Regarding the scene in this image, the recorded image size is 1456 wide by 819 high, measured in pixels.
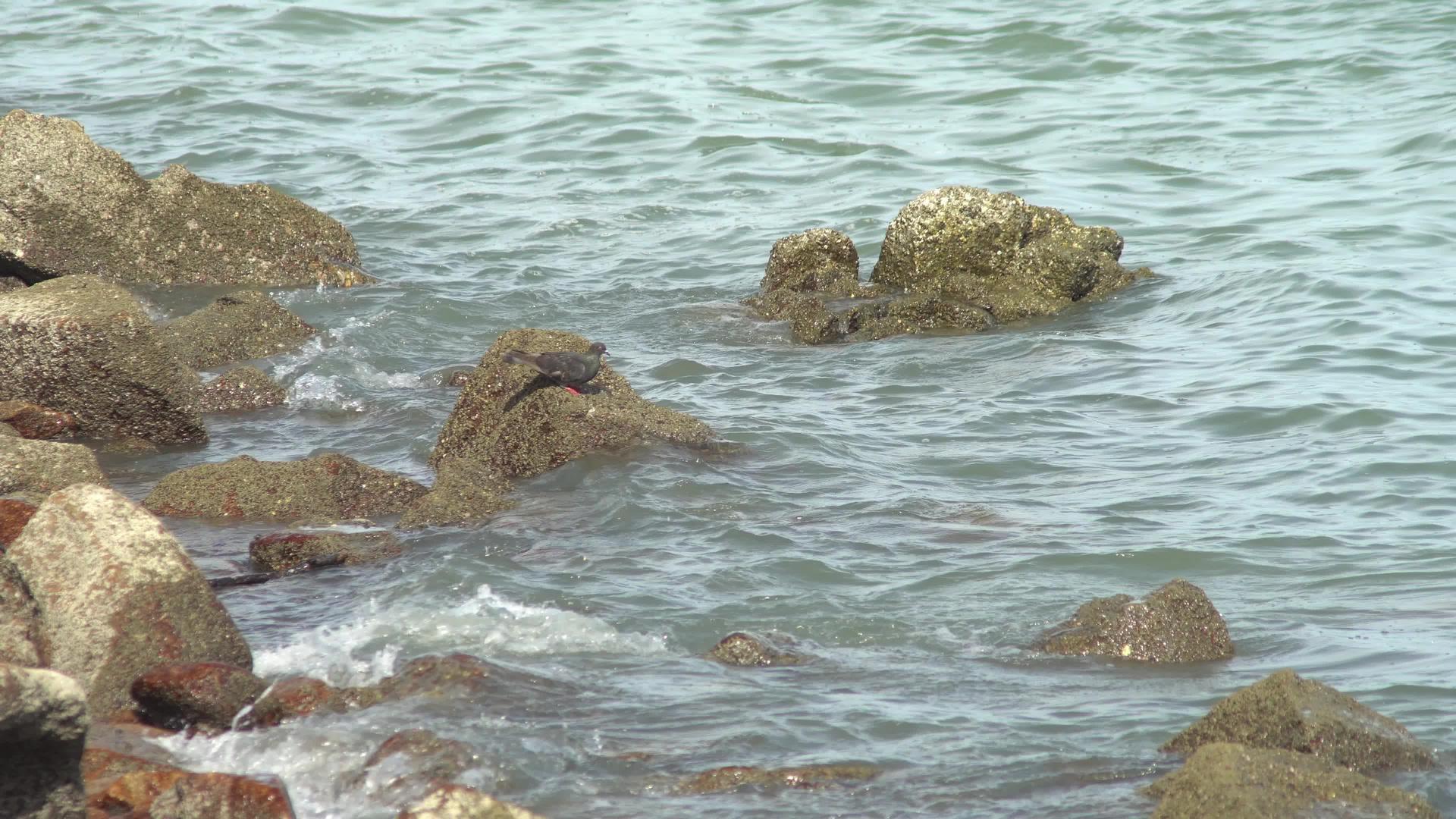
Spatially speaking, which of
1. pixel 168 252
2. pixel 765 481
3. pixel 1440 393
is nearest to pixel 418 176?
pixel 168 252

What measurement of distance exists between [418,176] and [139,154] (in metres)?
3.20

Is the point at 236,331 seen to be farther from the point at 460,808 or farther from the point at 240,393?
the point at 460,808

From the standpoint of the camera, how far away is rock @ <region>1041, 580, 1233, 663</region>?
248 inches

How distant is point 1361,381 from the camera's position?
416 inches

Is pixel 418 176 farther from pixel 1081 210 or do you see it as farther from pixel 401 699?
pixel 401 699

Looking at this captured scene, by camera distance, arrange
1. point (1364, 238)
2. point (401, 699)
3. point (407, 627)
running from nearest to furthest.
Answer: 1. point (401, 699)
2. point (407, 627)
3. point (1364, 238)

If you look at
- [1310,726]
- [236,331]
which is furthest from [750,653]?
[236,331]

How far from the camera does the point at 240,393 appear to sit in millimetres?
10234

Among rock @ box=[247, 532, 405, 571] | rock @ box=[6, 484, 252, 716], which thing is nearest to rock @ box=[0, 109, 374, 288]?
rock @ box=[247, 532, 405, 571]

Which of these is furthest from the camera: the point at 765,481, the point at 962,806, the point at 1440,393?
the point at 1440,393

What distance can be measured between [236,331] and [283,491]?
3.47 m

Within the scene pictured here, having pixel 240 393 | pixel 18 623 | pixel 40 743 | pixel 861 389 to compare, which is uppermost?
pixel 40 743

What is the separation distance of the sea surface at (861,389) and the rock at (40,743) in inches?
40.9

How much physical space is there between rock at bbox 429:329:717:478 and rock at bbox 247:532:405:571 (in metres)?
1.19
